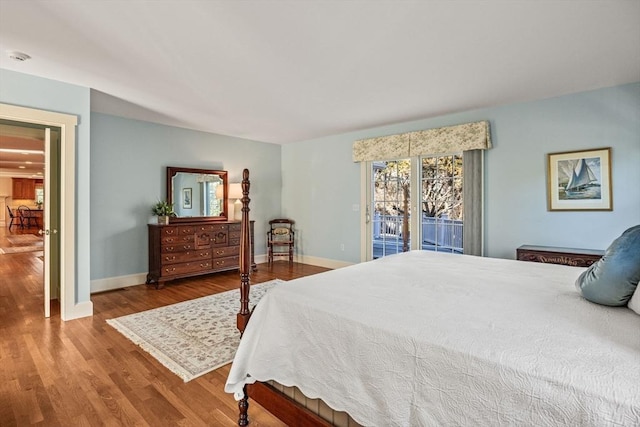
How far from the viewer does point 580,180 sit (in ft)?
12.4

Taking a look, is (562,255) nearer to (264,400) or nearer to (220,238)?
(264,400)

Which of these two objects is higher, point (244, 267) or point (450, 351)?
point (244, 267)

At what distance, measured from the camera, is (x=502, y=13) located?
2184 mm

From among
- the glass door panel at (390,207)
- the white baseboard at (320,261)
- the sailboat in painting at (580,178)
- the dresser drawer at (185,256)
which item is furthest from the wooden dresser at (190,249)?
the sailboat in painting at (580,178)

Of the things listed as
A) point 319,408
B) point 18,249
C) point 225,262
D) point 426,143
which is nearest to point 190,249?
point 225,262

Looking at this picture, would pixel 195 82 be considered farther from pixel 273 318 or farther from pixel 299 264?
pixel 299 264

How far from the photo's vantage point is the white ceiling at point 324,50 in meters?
2.15

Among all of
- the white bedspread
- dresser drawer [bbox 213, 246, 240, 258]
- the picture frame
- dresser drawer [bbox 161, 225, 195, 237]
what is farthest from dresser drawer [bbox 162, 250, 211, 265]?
the white bedspread

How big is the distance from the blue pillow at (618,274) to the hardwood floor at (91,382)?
175 centimetres

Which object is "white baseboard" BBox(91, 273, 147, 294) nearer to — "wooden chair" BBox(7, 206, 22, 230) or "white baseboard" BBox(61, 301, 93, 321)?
"white baseboard" BBox(61, 301, 93, 321)

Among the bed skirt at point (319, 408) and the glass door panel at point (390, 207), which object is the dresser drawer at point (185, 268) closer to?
the glass door panel at point (390, 207)

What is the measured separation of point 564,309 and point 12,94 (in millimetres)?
4620

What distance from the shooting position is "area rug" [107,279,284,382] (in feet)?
8.32

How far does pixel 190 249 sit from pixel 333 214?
8.36 feet
